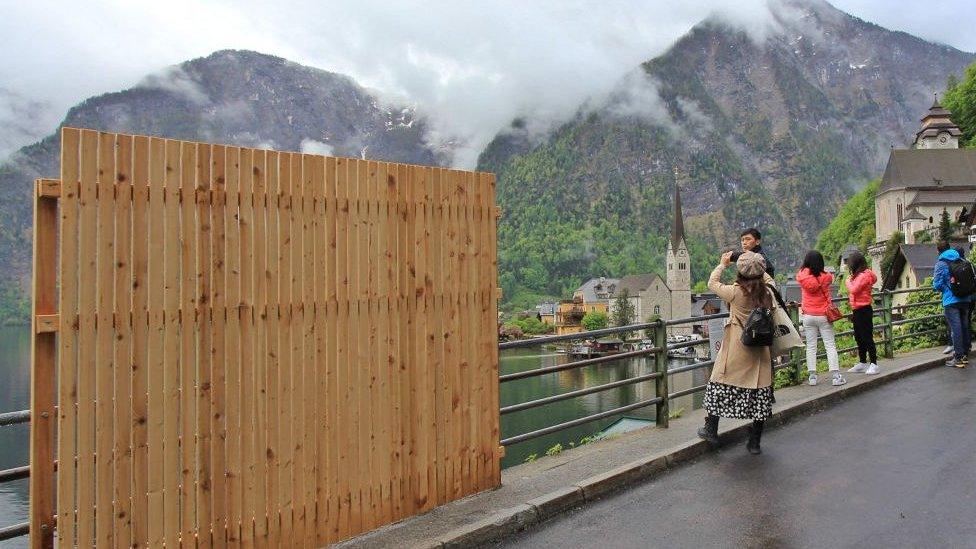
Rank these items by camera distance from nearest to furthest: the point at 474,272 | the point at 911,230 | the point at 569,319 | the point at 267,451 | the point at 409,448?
1. the point at 267,451
2. the point at 409,448
3. the point at 474,272
4. the point at 911,230
5. the point at 569,319

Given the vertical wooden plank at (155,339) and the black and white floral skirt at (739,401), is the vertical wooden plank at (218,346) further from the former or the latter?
the black and white floral skirt at (739,401)

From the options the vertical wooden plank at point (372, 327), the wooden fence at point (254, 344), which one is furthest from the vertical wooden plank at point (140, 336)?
the vertical wooden plank at point (372, 327)

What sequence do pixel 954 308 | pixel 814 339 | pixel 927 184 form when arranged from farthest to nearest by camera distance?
pixel 927 184
pixel 954 308
pixel 814 339

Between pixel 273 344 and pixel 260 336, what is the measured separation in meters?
0.10

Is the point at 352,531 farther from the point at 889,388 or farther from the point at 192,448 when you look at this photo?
the point at 889,388

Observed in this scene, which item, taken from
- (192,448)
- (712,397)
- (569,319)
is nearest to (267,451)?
(192,448)

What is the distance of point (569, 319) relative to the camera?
425 ft

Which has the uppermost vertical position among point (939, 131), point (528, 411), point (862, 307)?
point (939, 131)

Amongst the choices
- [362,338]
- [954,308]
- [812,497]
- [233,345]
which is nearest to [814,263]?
[954,308]

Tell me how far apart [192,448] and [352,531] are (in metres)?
1.30

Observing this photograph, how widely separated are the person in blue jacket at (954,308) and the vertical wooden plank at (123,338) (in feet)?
37.4

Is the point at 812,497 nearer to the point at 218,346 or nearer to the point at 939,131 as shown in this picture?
the point at 218,346

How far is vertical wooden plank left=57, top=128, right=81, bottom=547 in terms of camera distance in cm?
356

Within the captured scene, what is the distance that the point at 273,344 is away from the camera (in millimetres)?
4398
